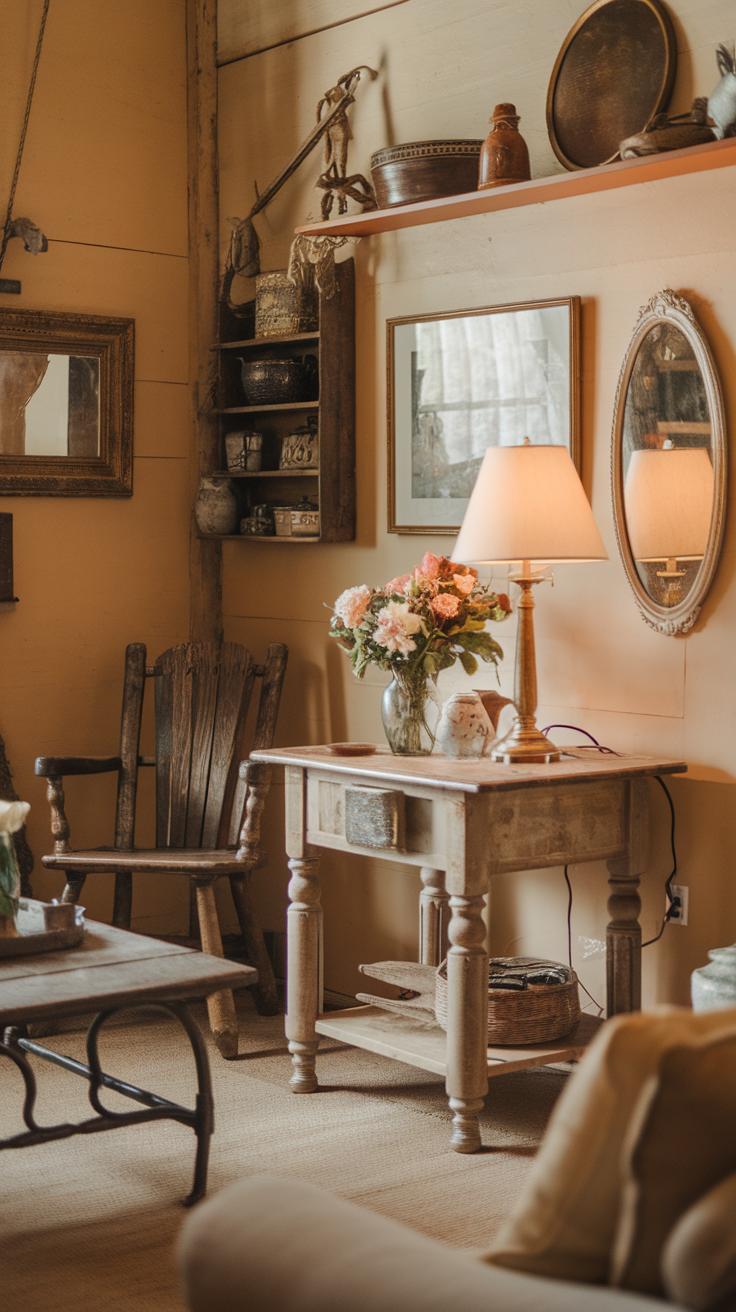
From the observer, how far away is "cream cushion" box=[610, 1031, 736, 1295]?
1.10 m

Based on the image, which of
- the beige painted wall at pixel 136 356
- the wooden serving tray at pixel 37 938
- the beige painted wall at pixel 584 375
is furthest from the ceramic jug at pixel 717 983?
the beige painted wall at pixel 136 356

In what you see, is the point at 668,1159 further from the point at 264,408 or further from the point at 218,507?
the point at 218,507

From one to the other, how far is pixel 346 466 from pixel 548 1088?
1868mm

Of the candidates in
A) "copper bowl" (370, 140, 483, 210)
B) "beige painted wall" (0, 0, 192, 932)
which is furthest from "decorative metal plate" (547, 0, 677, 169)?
"beige painted wall" (0, 0, 192, 932)

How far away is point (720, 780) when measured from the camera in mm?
3307

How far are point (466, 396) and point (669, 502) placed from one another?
0.77m

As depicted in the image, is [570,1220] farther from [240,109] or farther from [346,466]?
[240,109]

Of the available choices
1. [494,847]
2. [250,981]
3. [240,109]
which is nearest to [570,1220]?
[250,981]

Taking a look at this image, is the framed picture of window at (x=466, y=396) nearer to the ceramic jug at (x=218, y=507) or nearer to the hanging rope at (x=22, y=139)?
the ceramic jug at (x=218, y=507)

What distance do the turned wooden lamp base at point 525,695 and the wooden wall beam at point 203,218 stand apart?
5.38 feet

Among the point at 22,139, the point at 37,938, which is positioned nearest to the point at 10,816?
the point at 37,938

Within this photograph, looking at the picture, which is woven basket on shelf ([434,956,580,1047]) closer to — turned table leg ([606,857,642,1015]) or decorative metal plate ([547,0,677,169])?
turned table leg ([606,857,642,1015])

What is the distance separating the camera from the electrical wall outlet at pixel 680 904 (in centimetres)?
339

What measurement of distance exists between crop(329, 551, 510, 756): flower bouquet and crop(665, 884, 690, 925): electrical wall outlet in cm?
69
